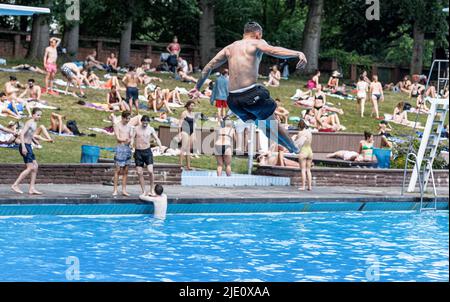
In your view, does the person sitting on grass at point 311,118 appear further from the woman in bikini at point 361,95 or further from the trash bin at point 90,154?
the trash bin at point 90,154

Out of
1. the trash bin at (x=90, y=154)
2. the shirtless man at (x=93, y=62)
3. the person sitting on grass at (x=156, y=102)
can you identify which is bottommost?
the trash bin at (x=90, y=154)

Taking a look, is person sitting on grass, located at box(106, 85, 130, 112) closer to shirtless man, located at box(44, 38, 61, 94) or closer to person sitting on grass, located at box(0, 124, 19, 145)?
shirtless man, located at box(44, 38, 61, 94)

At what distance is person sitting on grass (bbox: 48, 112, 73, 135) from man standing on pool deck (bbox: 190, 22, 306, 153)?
15.2 m

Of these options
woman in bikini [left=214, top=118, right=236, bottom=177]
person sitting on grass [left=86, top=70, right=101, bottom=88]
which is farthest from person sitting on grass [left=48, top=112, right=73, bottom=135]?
person sitting on grass [left=86, top=70, right=101, bottom=88]

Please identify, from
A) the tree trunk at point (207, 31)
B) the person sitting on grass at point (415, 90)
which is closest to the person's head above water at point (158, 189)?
the person sitting on grass at point (415, 90)

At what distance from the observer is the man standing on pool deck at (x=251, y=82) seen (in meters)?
11.9

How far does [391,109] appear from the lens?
3922 cm

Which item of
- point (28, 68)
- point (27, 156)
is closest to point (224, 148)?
point (27, 156)

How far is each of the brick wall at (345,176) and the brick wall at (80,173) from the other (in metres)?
2.80

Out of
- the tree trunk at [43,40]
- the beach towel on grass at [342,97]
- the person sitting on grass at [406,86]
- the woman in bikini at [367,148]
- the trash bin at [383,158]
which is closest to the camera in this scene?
the woman in bikini at [367,148]

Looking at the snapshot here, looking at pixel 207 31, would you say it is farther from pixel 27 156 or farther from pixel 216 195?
pixel 27 156

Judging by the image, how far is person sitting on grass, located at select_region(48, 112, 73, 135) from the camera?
27.3 meters
